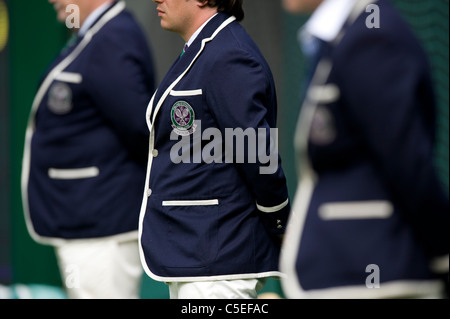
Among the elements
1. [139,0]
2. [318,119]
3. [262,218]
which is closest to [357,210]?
[318,119]

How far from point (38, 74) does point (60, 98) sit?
6.36ft

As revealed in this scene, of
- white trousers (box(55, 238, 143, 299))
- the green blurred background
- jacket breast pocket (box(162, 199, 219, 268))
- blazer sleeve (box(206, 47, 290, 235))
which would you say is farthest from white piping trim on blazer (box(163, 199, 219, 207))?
the green blurred background

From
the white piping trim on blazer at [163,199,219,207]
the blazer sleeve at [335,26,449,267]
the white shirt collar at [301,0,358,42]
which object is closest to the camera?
the blazer sleeve at [335,26,449,267]

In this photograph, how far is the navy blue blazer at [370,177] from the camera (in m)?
1.99

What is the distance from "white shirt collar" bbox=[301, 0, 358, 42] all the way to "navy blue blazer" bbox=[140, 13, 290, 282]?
57cm

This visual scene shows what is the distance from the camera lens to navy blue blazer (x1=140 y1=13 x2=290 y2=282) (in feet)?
9.11

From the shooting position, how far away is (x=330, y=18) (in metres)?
2.18

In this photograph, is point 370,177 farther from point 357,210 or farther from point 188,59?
point 188,59

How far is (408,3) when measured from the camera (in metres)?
4.09

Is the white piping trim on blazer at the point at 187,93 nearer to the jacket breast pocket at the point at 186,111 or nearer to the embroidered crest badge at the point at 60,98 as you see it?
the jacket breast pocket at the point at 186,111

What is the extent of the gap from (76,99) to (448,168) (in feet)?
5.75

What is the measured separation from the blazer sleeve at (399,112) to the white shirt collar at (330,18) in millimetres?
132

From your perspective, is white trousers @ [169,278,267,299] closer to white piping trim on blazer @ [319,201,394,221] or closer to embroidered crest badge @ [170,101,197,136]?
embroidered crest badge @ [170,101,197,136]
